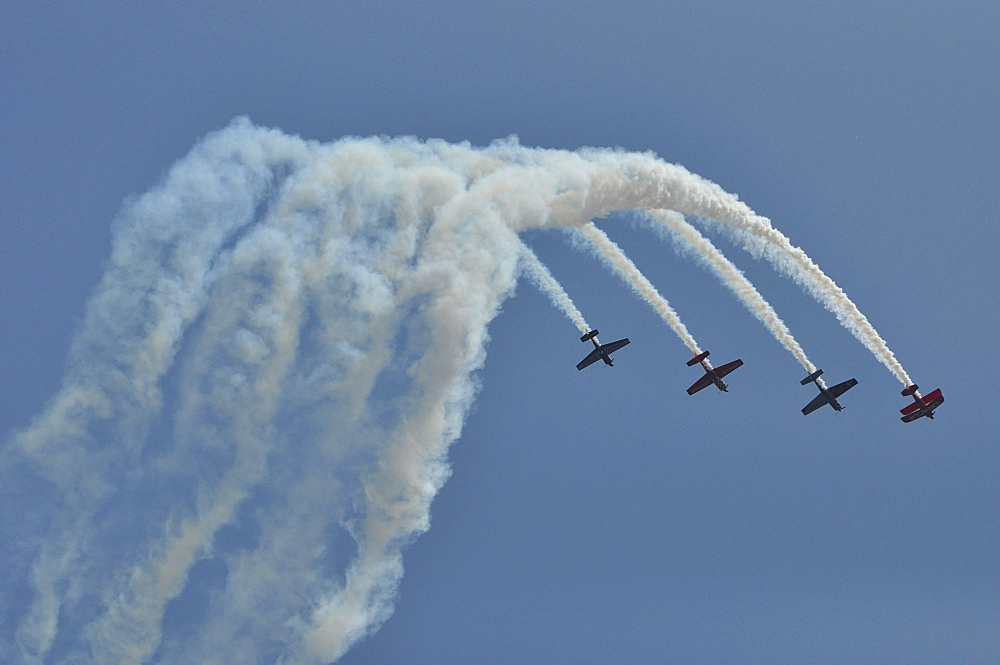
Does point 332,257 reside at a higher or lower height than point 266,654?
higher

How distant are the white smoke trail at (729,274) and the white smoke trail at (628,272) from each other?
2225 mm

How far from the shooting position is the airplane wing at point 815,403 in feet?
212

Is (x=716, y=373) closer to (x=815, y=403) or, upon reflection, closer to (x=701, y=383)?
(x=701, y=383)

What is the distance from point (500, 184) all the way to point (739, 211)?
9960 millimetres

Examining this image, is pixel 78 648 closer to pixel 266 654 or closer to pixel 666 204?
pixel 266 654

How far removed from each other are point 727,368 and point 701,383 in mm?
1386

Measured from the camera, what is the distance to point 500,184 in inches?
2231

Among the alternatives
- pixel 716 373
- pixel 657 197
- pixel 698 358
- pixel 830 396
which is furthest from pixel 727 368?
pixel 657 197

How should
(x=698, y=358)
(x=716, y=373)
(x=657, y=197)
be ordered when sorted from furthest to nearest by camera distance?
(x=716, y=373) < (x=698, y=358) < (x=657, y=197)

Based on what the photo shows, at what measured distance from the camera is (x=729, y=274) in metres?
58.6

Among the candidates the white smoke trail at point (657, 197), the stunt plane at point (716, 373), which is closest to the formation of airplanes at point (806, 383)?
the stunt plane at point (716, 373)

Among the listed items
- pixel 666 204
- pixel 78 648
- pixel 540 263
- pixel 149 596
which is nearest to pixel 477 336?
pixel 540 263

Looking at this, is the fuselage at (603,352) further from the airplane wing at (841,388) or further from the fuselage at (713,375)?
the airplane wing at (841,388)

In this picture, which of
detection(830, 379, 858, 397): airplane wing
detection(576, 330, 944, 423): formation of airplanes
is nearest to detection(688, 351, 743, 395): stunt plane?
detection(576, 330, 944, 423): formation of airplanes
